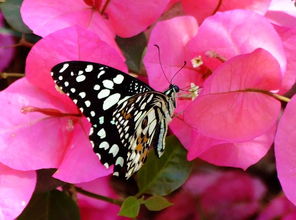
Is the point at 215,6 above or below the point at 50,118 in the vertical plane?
above

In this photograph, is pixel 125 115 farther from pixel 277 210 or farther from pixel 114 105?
pixel 277 210

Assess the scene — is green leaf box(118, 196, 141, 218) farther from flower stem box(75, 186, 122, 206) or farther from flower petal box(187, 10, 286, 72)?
flower petal box(187, 10, 286, 72)

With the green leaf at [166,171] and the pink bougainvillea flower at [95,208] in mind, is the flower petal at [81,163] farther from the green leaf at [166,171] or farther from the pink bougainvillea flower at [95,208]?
the pink bougainvillea flower at [95,208]

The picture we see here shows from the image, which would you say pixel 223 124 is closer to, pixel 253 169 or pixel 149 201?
pixel 149 201

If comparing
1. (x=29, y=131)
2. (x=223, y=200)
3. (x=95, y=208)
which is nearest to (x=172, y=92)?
(x=29, y=131)

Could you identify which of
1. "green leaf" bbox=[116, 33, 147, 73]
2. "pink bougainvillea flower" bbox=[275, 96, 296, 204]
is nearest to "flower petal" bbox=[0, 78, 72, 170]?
"green leaf" bbox=[116, 33, 147, 73]

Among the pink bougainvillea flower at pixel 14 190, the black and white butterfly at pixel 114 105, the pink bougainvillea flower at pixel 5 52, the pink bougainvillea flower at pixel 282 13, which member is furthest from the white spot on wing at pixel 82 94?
the pink bougainvillea flower at pixel 5 52
